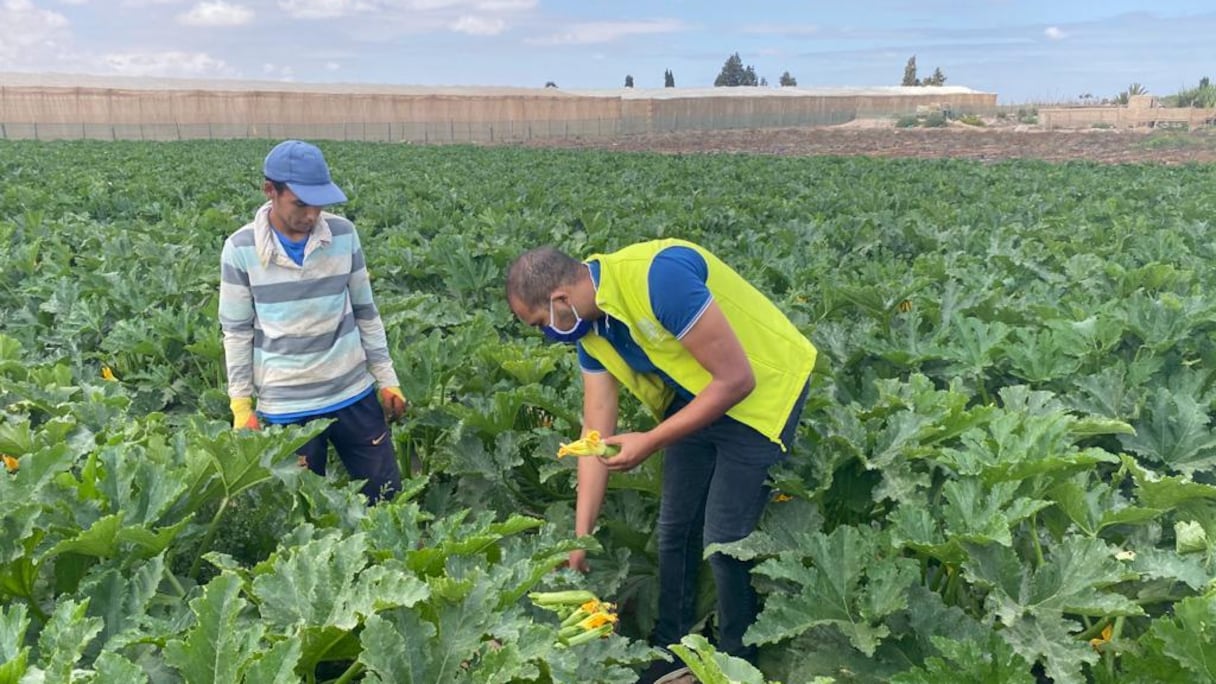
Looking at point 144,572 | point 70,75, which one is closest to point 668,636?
point 144,572

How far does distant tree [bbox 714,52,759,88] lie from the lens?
407 ft

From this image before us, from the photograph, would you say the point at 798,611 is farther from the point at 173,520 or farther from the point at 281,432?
the point at 173,520

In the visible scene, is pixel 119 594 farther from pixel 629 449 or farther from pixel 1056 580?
pixel 1056 580

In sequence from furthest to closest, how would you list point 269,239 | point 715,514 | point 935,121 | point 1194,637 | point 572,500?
1. point 935,121
2. point 572,500
3. point 269,239
4. point 715,514
5. point 1194,637

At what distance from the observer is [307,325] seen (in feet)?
12.2

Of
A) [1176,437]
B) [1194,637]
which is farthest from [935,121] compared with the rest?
[1194,637]

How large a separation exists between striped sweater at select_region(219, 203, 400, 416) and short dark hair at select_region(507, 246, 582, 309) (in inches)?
45.2

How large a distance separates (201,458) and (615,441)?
4.06 ft

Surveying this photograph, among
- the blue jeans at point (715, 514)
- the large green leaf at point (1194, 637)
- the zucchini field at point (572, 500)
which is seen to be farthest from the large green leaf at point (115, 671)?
the large green leaf at point (1194, 637)

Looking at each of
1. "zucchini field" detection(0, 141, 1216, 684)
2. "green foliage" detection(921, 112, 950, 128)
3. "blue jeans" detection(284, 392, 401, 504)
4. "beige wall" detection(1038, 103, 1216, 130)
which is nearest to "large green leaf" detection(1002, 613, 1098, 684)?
"zucchini field" detection(0, 141, 1216, 684)

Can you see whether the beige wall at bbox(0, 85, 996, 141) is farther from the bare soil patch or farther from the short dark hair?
the short dark hair

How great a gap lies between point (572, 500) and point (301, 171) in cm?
184

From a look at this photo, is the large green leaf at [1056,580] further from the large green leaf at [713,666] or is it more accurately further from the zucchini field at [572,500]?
the large green leaf at [713,666]

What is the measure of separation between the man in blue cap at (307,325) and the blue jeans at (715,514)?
3.69 ft
